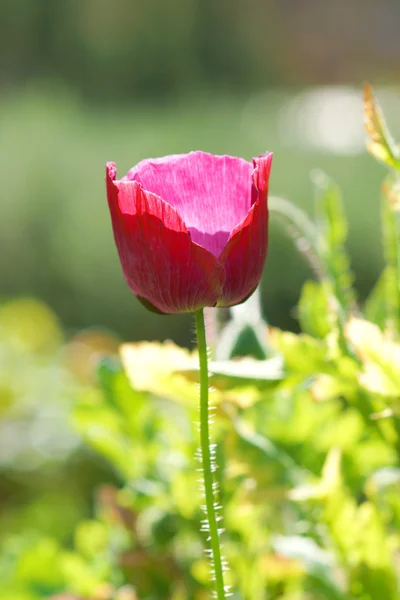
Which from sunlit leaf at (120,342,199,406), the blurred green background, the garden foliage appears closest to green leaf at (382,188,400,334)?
the garden foliage

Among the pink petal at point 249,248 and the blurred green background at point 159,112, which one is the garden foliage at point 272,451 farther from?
the blurred green background at point 159,112

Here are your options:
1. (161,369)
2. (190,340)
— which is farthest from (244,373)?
(190,340)

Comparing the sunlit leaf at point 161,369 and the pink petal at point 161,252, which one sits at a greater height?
the pink petal at point 161,252

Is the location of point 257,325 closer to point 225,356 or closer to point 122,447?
point 225,356

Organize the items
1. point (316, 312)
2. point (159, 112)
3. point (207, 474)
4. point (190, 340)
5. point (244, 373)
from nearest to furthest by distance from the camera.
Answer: point (207, 474)
point (244, 373)
point (316, 312)
point (190, 340)
point (159, 112)

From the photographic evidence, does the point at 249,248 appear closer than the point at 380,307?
Yes

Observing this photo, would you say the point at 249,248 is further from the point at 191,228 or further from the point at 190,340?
the point at 190,340

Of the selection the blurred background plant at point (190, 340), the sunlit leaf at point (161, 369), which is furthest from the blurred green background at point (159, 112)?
the sunlit leaf at point (161, 369)
